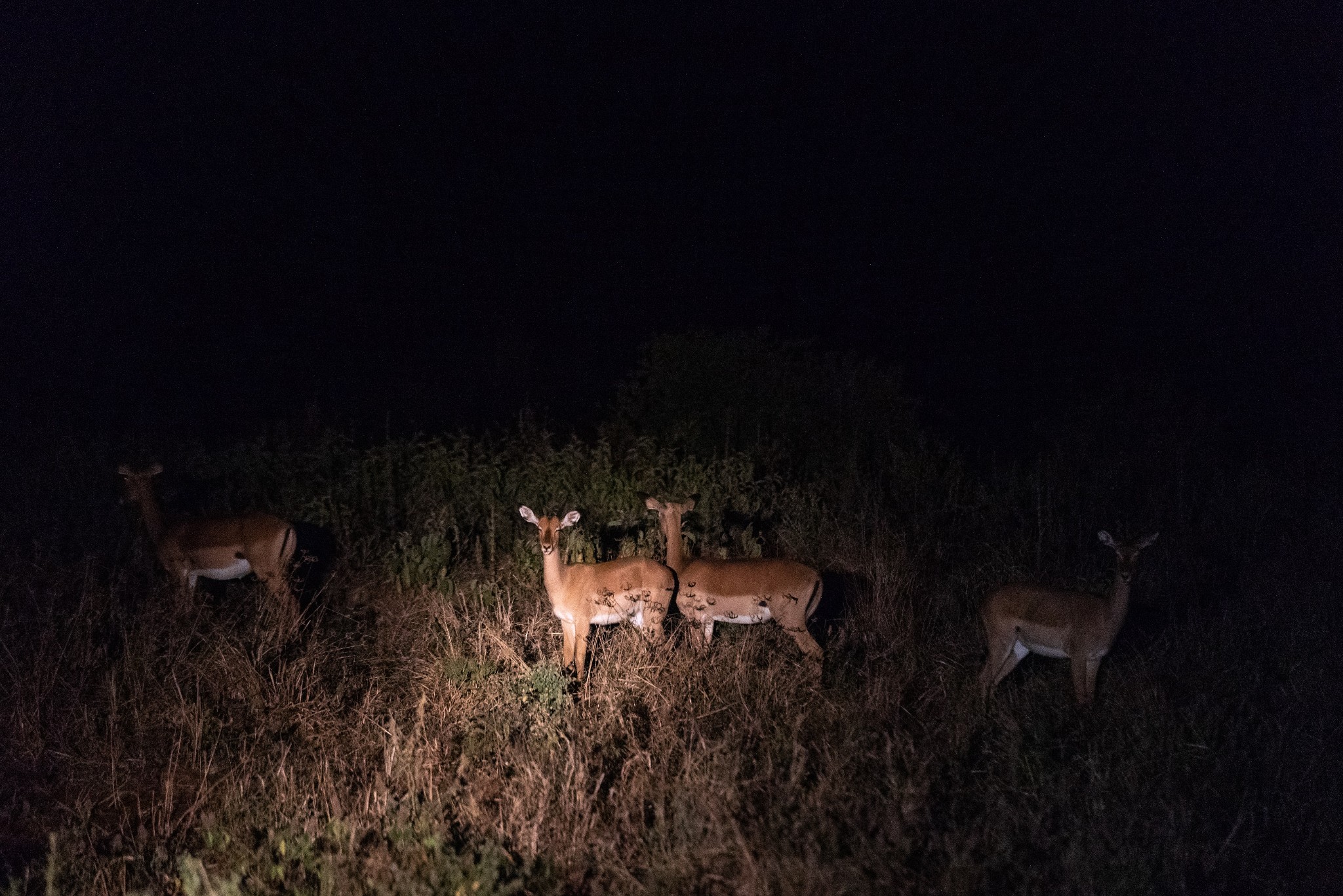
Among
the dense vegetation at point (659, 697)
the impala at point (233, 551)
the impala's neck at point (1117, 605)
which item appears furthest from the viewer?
the impala at point (233, 551)

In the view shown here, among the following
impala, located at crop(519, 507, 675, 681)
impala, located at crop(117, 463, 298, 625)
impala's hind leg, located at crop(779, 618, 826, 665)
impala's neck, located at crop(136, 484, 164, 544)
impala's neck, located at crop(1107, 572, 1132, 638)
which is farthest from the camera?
impala's neck, located at crop(136, 484, 164, 544)

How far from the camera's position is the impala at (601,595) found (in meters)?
6.99

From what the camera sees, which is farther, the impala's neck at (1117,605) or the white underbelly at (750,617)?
the white underbelly at (750,617)

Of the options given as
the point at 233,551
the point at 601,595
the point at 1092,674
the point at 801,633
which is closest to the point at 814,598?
the point at 801,633

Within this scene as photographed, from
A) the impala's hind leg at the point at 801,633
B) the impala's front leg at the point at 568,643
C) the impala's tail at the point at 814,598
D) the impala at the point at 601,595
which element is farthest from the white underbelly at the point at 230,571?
the impala's tail at the point at 814,598

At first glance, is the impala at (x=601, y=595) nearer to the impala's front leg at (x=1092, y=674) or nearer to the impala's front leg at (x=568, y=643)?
the impala's front leg at (x=568, y=643)

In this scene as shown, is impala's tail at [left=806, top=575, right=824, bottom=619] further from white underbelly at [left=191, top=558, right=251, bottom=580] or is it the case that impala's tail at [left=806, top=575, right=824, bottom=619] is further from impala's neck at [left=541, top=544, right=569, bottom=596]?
white underbelly at [left=191, top=558, right=251, bottom=580]

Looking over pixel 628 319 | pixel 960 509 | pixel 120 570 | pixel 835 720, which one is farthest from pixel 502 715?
pixel 628 319

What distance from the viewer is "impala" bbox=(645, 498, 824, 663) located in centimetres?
714

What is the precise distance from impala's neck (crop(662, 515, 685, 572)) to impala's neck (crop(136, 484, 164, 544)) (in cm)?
354

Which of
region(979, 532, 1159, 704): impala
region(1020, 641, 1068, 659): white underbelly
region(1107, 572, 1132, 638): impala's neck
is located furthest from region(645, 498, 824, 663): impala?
region(1107, 572, 1132, 638): impala's neck

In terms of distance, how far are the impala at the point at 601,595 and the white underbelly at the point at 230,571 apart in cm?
214

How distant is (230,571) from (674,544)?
3.00 meters

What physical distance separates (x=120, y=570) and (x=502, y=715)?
337 centimetres
